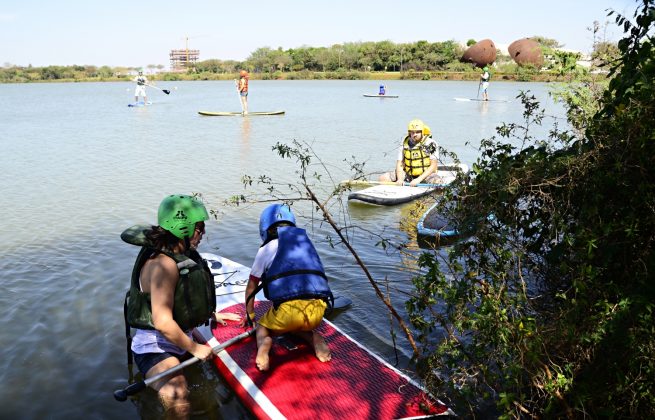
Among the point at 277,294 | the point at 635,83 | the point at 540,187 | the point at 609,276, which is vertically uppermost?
the point at 635,83

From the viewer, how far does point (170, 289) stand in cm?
414

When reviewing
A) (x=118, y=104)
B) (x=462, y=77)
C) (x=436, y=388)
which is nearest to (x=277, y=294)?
(x=436, y=388)

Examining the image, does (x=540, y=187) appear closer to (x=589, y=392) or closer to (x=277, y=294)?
(x=589, y=392)

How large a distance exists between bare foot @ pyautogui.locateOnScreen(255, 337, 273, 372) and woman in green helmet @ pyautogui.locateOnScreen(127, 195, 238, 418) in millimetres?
528

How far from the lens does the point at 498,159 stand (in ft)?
15.0

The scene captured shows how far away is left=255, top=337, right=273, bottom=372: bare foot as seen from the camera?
4.78 metres

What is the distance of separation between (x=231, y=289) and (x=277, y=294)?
78.8 inches

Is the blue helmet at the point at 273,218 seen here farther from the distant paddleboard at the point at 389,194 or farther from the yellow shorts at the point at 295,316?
the distant paddleboard at the point at 389,194

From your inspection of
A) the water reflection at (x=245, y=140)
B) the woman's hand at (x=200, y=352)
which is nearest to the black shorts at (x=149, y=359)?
the woman's hand at (x=200, y=352)

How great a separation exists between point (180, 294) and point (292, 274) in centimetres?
94

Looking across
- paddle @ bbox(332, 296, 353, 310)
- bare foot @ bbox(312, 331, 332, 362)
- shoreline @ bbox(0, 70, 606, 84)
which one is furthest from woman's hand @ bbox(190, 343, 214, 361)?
shoreline @ bbox(0, 70, 606, 84)

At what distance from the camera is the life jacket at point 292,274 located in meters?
4.75

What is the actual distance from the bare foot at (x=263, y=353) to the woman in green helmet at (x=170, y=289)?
53 cm

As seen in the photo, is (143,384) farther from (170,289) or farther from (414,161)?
(414,161)
